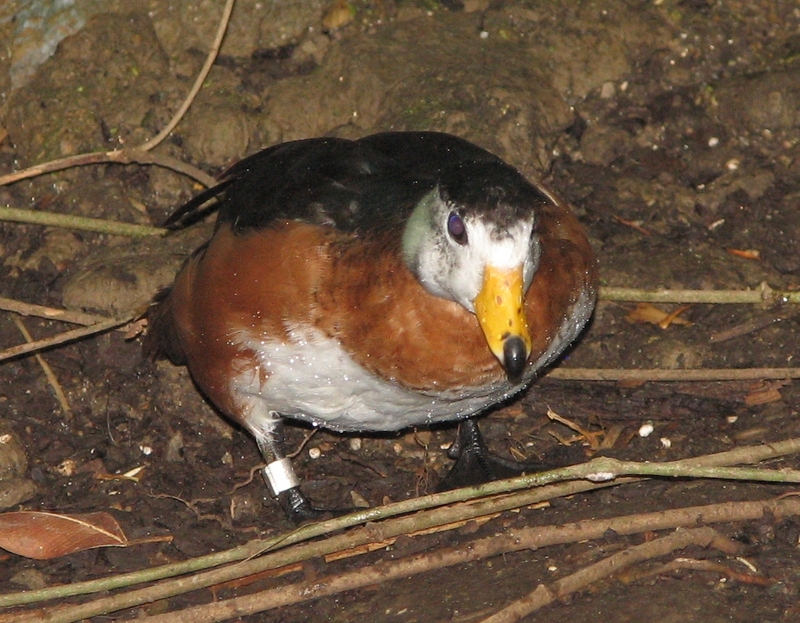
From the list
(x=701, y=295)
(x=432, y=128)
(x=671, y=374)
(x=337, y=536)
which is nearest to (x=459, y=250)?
(x=337, y=536)

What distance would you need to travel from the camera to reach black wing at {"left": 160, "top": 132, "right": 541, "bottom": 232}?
4480mm

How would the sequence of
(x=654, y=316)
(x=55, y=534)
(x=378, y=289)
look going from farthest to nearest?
(x=654, y=316), (x=55, y=534), (x=378, y=289)

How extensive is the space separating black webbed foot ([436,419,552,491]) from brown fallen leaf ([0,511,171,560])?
141 centimetres

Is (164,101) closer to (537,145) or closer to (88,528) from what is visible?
(537,145)

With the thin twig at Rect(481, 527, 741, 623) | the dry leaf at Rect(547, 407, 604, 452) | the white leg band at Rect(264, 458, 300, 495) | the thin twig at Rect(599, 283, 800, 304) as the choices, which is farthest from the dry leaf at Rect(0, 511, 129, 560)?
the thin twig at Rect(599, 283, 800, 304)

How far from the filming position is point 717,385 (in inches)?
221

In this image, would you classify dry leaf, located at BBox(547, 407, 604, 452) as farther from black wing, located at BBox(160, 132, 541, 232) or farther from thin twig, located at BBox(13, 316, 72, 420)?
thin twig, located at BBox(13, 316, 72, 420)

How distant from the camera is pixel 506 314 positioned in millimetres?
3980

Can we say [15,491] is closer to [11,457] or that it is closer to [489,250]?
[11,457]

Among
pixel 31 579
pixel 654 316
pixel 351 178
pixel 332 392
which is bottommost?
pixel 654 316

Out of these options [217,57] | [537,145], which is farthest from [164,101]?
[537,145]

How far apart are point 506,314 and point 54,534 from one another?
235 centimetres

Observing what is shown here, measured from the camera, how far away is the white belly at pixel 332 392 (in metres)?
4.49

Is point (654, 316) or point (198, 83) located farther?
point (198, 83)
